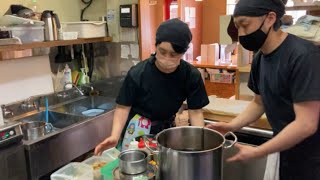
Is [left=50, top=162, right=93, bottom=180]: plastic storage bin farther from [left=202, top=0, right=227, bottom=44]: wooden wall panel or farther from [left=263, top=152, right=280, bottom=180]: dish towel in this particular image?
[left=202, top=0, right=227, bottom=44]: wooden wall panel

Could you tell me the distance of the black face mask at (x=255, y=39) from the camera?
1.15m

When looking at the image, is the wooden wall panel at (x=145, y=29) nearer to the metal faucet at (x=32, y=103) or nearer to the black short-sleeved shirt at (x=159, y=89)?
the metal faucet at (x=32, y=103)

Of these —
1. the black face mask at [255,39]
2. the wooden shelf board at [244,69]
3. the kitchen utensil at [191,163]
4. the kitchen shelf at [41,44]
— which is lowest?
the kitchen utensil at [191,163]

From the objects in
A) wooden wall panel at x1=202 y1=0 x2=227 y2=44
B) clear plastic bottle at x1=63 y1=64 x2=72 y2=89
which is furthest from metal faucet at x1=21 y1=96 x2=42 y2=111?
wooden wall panel at x1=202 y1=0 x2=227 y2=44

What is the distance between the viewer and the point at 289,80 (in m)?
1.13

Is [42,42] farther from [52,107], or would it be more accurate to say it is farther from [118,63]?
[118,63]

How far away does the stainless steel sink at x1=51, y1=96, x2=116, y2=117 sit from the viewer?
8.61 ft

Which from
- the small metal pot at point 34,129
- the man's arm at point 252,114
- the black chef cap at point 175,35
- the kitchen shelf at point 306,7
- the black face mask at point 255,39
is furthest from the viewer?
the small metal pot at point 34,129

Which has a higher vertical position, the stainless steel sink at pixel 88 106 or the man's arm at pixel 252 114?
the man's arm at pixel 252 114

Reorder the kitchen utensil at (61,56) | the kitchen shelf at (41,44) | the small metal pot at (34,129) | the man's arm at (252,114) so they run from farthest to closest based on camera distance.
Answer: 1. the kitchen utensil at (61,56)
2. the small metal pot at (34,129)
3. the kitchen shelf at (41,44)
4. the man's arm at (252,114)

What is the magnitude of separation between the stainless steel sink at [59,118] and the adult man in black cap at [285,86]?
1456 mm

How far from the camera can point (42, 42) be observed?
2250 mm

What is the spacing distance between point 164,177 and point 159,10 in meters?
3.15

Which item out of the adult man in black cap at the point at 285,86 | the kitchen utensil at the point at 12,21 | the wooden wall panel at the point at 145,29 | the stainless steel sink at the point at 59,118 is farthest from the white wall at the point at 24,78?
the adult man in black cap at the point at 285,86
